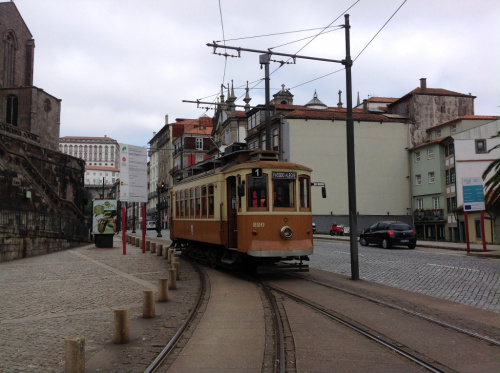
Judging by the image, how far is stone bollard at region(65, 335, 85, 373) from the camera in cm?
478

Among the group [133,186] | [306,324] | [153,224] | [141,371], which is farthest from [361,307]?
[153,224]

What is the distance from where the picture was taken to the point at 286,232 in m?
11.9

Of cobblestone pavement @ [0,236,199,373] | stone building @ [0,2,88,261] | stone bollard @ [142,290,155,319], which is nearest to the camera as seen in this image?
cobblestone pavement @ [0,236,199,373]

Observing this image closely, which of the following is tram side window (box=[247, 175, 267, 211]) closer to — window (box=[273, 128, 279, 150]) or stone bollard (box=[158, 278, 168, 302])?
stone bollard (box=[158, 278, 168, 302])

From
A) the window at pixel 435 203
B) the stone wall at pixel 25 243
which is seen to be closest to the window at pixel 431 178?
the window at pixel 435 203

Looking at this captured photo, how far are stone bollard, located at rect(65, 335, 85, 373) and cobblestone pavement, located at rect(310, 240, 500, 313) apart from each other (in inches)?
281

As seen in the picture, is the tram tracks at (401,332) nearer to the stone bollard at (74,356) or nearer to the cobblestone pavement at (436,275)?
the cobblestone pavement at (436,275)

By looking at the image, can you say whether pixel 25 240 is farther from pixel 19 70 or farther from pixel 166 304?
pixel 19 70

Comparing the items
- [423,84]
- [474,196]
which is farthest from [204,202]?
[423,84]

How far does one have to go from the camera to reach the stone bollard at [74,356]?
478 cm

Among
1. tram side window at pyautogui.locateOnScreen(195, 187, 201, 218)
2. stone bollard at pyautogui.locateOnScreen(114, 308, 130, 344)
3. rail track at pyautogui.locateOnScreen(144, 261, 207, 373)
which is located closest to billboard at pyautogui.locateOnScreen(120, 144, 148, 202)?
tram side window at pyautogui.locateOnScreen(195, 187, 201, 218)

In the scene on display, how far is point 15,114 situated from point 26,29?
1211 cm

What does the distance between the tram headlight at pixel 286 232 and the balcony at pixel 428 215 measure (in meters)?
35.0

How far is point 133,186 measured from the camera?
882 inches
